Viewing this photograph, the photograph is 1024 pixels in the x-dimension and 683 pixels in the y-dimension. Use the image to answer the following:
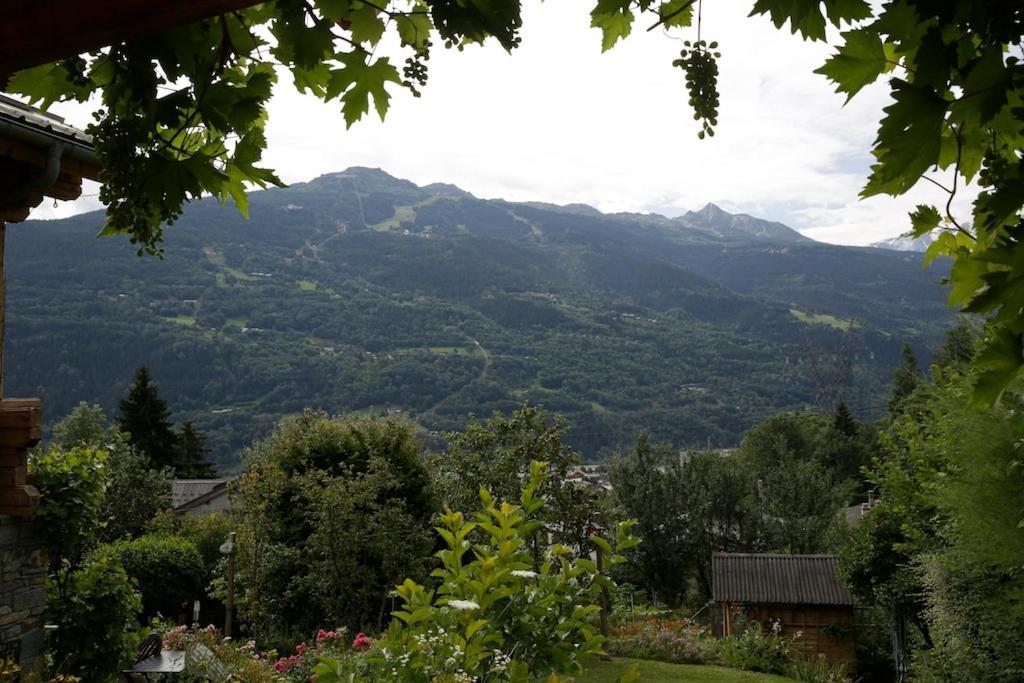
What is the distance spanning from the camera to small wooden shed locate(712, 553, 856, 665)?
18.0 m

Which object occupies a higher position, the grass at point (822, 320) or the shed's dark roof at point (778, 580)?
the grass at point (822, 320)

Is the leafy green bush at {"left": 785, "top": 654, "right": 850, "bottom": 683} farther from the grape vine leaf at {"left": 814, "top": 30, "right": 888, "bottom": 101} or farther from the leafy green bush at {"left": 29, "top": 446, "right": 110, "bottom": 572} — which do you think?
the grape vine leaf at {"left": 814, "top": 30, "right": 888, "bottom": 101}

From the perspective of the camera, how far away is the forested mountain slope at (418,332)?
104125mm

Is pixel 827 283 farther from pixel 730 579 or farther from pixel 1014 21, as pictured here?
pixel 1014 21

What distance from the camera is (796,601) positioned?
18.0 meters

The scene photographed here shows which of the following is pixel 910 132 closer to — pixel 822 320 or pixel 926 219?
pixel 926 219

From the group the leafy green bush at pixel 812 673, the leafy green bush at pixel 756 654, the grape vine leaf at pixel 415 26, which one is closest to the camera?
the grape vine leaf at pixel 415 26

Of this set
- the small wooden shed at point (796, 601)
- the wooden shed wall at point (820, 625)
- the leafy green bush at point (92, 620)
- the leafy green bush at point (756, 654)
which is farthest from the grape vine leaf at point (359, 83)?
the wooden shed wall at point (820, 625)

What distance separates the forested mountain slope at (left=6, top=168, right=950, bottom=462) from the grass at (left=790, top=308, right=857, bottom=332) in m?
0.85

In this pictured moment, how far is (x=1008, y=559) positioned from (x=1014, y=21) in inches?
310

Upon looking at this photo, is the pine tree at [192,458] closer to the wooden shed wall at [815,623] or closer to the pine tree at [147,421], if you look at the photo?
the pine tree at [147,421]

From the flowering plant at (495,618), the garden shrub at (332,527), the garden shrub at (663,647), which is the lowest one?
the garden shrub at (663,647)

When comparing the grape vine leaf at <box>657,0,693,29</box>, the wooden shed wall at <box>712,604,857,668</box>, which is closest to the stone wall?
the grape vine leaf at <box>657,0,693,29</box>

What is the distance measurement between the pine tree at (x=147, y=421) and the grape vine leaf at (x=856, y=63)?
35.8 m
